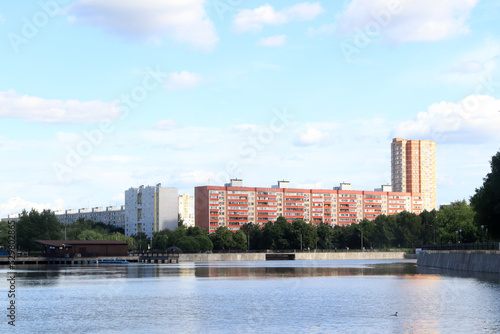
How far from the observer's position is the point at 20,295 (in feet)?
185

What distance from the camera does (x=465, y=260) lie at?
89250 mm

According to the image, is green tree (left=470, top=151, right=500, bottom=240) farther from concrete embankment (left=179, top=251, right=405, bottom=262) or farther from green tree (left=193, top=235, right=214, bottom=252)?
green tree (left=193, top=235, right=214, bottom=252)

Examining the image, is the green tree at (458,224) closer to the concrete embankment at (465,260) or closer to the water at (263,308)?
the concrete embankment at (465,260)

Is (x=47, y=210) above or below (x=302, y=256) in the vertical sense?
above

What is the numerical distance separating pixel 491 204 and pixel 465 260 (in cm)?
928

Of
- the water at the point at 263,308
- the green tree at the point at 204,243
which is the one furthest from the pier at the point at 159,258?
the water at the point at 263,308

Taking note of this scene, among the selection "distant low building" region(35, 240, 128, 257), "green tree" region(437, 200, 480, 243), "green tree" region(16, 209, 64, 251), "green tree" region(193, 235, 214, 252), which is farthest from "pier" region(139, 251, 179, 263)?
"green tree" region(437, 200, 480, 243)

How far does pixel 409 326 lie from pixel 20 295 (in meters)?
33.2

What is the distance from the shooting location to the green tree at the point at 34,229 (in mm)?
176750

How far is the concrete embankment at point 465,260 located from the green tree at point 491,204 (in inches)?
152

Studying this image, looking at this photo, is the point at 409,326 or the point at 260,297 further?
the point at 260,297

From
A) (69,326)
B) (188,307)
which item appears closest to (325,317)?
(188,307)

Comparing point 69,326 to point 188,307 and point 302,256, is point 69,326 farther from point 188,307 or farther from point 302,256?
point 302,256

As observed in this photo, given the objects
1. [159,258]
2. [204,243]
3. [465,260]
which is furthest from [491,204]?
[204,243]
